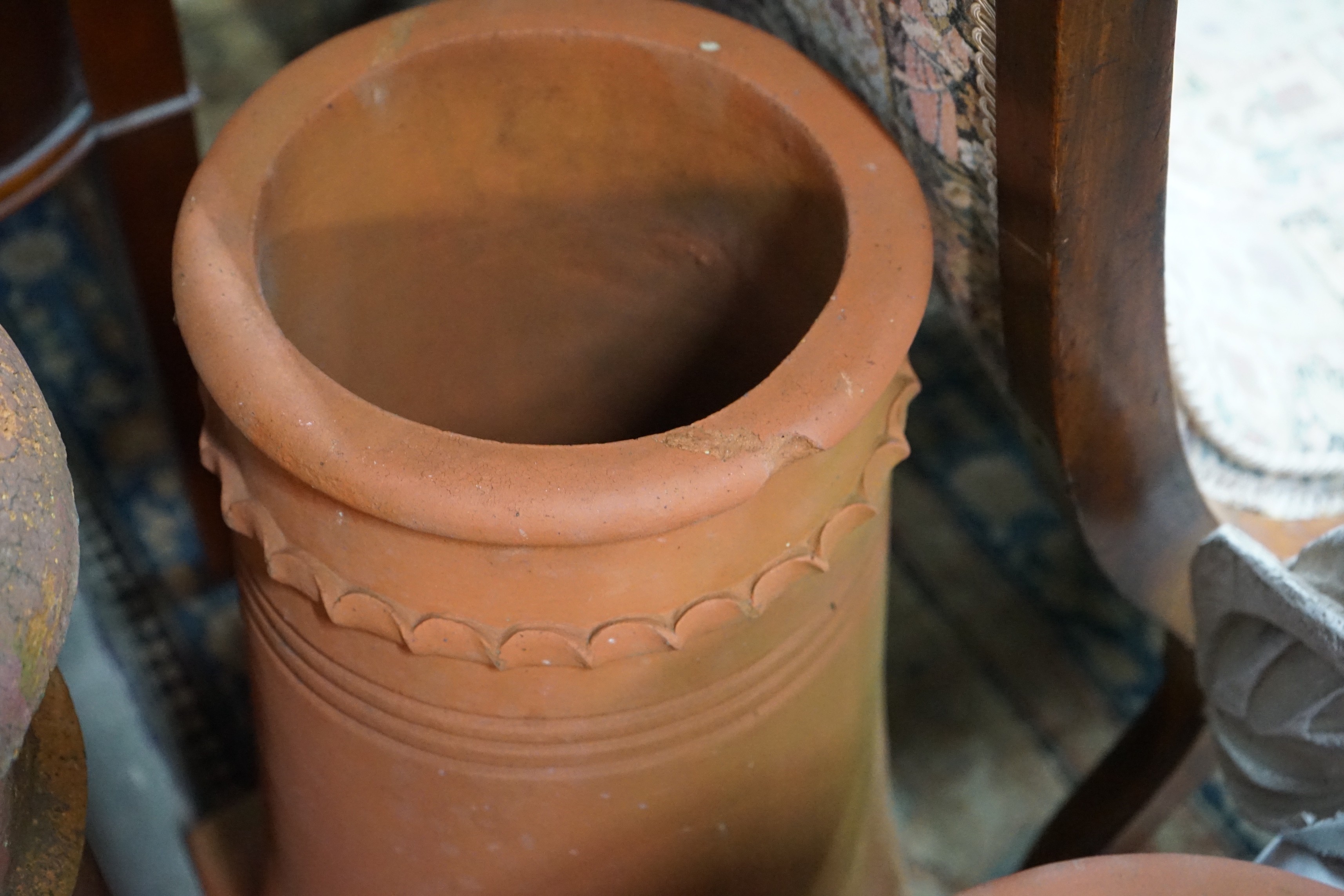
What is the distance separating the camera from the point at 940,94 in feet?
2.49

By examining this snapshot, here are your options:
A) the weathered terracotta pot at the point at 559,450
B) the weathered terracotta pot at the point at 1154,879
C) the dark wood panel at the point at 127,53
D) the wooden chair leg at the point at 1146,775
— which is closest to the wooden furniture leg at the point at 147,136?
the dark wood panel at the point at 127,53

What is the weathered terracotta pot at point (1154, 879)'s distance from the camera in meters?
0.57

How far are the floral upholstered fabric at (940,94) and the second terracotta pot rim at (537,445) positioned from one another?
0.04 meters

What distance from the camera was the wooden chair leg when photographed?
1128 mm

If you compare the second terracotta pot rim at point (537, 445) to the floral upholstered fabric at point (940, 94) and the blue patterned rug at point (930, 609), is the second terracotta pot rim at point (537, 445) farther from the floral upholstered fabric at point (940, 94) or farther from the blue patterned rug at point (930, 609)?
the blue patterned rug at point (930, 609)

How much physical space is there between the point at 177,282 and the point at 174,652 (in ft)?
2.47

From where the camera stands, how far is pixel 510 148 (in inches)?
35.5

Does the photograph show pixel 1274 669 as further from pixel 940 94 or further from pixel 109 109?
pixel 109 109

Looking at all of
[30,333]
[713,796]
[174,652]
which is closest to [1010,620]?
[713,796]

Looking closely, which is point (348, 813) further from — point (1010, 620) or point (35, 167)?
point (1010, 620)

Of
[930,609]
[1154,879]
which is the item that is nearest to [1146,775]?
[930,609]

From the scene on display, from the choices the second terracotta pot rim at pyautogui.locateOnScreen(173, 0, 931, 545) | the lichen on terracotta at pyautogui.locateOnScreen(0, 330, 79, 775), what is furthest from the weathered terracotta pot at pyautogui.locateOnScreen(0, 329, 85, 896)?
the second terracotta pot rim at pyautogui.locateOnScreen(173, 0, 931, 545)

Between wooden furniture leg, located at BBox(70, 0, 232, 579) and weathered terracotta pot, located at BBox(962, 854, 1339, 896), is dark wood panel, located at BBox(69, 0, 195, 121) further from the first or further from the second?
weathered terracotta pot, located at BBox(962, 854, 1339, 896)

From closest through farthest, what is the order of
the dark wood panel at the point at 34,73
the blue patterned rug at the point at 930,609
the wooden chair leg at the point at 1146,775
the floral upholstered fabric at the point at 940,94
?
the floral upholstered fabric at the point at 940,94
the dark wood panel at the point at 34,73
the wooden chair leg at the point at 1146,775
the blue patterned rug at the point at 930,609
